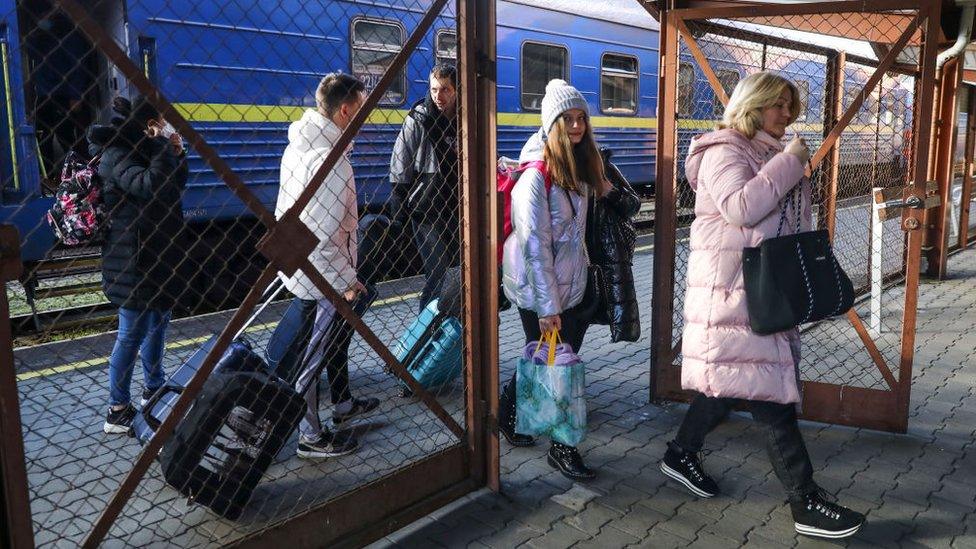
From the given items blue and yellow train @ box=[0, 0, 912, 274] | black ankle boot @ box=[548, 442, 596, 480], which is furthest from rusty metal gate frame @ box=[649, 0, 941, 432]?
blue and yellow train @ box=[0, 0, 912, 274]

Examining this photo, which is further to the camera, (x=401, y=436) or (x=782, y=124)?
(x=401, y=436)

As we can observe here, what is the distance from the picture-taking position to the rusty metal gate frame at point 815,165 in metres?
3.61

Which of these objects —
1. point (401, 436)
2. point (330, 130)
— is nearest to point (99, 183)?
point (330, 130)

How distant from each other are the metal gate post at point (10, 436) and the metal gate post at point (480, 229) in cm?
161

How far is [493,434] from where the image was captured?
10.8ft

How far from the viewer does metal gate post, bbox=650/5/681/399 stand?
4.04 metres

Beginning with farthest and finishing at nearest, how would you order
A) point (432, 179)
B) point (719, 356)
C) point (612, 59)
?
1. point (612, 59)
2. point (432, 179)
3. point (719, 356)

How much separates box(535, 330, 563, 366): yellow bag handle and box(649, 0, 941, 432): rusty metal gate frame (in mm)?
1061

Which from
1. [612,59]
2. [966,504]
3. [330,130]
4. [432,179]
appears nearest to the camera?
[966,504]

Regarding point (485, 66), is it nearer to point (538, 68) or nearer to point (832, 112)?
point (832, 112)

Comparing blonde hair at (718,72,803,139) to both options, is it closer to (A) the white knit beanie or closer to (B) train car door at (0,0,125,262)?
(A) the white knit beanie

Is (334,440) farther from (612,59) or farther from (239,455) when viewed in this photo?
(612,59)

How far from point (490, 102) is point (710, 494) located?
1.87 metres

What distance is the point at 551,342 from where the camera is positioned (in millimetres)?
3316
